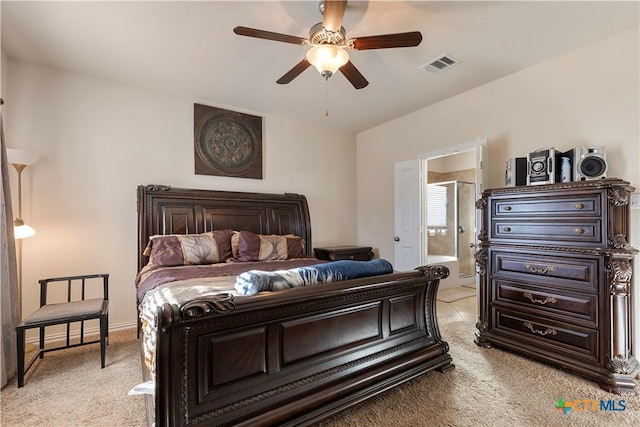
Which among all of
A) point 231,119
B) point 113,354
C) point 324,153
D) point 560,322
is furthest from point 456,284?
point 113,354

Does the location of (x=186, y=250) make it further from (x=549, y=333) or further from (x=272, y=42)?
(x=549, y=333)

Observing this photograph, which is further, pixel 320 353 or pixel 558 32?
pixel 558 32

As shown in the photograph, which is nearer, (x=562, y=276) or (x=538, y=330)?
(x=562, y=276)

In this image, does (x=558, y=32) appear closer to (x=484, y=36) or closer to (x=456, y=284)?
(x=484, y=36)

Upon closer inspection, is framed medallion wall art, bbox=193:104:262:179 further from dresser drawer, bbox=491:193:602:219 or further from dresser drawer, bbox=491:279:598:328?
dresser drawer, bbox=491:279:598:328

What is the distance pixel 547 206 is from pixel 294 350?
2378 millimetres

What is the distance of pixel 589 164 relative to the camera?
2.43m

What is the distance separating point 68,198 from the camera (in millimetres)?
3107

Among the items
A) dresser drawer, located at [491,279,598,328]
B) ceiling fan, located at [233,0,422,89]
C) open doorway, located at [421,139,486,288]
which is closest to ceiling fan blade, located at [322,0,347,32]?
ceiling fan, located at [233,0,422,89]

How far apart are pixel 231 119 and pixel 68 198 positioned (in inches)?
82.3

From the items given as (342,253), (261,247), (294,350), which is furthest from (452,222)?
(294,350)

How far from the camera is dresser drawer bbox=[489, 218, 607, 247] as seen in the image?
2.23m

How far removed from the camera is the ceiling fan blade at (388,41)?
1.97m

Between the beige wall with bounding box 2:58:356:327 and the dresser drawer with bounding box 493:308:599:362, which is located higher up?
the beige wall with bounding box 2:58:356:327
